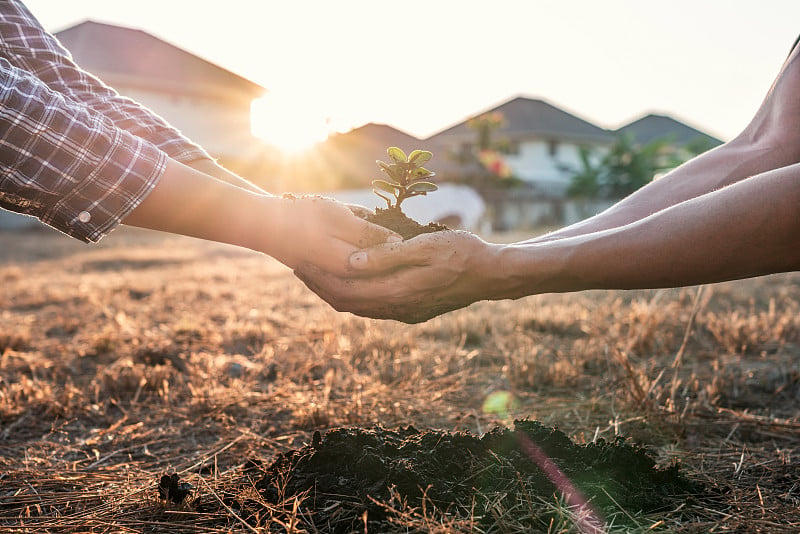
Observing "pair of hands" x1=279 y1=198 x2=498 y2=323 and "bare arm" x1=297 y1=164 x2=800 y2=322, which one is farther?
"pair of hands" x1=279 y1=198 x2=498 y2=323

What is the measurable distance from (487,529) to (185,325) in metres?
2.51

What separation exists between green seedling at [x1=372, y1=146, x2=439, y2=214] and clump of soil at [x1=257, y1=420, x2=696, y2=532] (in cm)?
78

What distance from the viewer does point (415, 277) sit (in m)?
1.76

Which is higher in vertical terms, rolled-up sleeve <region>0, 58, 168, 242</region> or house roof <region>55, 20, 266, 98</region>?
house roof <region>55, 20, 266, 98</region>

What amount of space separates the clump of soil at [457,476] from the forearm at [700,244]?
416 millimetres

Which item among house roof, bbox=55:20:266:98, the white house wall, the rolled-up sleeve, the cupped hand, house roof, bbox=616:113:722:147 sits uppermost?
house roof, bbox=616:113:722:147

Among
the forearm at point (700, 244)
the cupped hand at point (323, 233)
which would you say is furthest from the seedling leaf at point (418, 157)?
the forearm at point (700, 244)

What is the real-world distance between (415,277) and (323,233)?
12.0 inches

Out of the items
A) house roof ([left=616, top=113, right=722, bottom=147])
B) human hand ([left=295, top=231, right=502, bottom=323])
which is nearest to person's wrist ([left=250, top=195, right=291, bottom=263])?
human hand ([left=295, top=231, right=502, bottom=323])

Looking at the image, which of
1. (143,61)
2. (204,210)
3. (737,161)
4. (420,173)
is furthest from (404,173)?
(143,61)

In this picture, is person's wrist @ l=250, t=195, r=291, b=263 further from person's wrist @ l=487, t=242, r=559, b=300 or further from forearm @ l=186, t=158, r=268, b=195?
person's wrist @ l=487, t=242, r=559, b=300

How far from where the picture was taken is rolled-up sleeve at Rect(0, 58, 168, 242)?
147 cm

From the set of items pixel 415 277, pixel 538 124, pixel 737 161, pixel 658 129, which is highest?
pixel 658 129

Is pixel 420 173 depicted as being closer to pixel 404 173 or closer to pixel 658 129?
pixel 404 173
